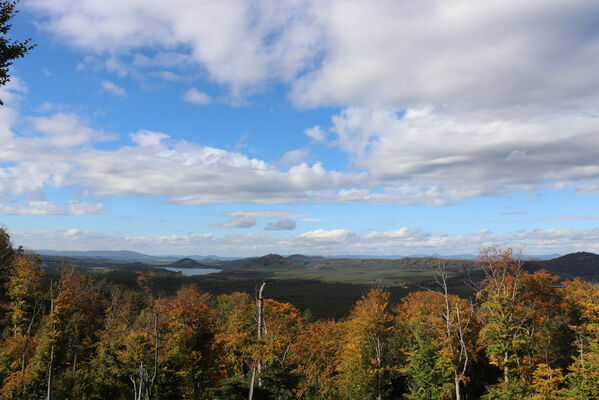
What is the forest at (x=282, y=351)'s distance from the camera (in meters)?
33.2

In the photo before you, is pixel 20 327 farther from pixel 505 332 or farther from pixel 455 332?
pixel 505 332

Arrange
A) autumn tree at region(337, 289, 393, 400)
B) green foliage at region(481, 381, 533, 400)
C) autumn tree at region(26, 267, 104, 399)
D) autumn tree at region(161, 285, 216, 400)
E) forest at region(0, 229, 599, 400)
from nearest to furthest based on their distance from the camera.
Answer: forest at region(0, 229, 599, 400) < autumn tree at region(161, 285, 216, 400) < green foliage at region(481, 381, 533, 400) < autumn tree at region(26, 267, 104, 399) < autumn tree at region(337, 289, 393, 400)

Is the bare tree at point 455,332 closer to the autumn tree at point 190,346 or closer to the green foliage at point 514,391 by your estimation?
the green foliage at point 514,391

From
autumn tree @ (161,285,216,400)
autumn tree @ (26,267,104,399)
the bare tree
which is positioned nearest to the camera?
the bare tree

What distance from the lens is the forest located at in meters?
33.2

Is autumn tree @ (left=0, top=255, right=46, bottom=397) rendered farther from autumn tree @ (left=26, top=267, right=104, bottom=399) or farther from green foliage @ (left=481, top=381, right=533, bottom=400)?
green foliage @ (left=481, top=381, right=533, bottom=400)

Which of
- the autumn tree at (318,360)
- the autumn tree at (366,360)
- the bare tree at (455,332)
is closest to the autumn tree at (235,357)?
the autumn tree at (318,360)

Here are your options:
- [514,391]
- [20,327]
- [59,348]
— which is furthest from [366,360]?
[20,327]

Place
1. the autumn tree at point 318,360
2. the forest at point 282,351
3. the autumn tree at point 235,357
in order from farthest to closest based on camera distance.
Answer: the autumn tree at point 318,360
the forest at point 282,351
the autumn tree at point 235,357

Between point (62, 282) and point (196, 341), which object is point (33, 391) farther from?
point (196, 341)

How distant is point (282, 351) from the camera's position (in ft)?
107

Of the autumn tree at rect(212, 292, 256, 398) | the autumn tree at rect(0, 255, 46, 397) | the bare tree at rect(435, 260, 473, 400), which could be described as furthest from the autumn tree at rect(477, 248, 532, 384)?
the autumn tree at rect(0, 255, 46, 397)

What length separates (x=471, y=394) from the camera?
48.6 m

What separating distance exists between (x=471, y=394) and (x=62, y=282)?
55.6 metres
